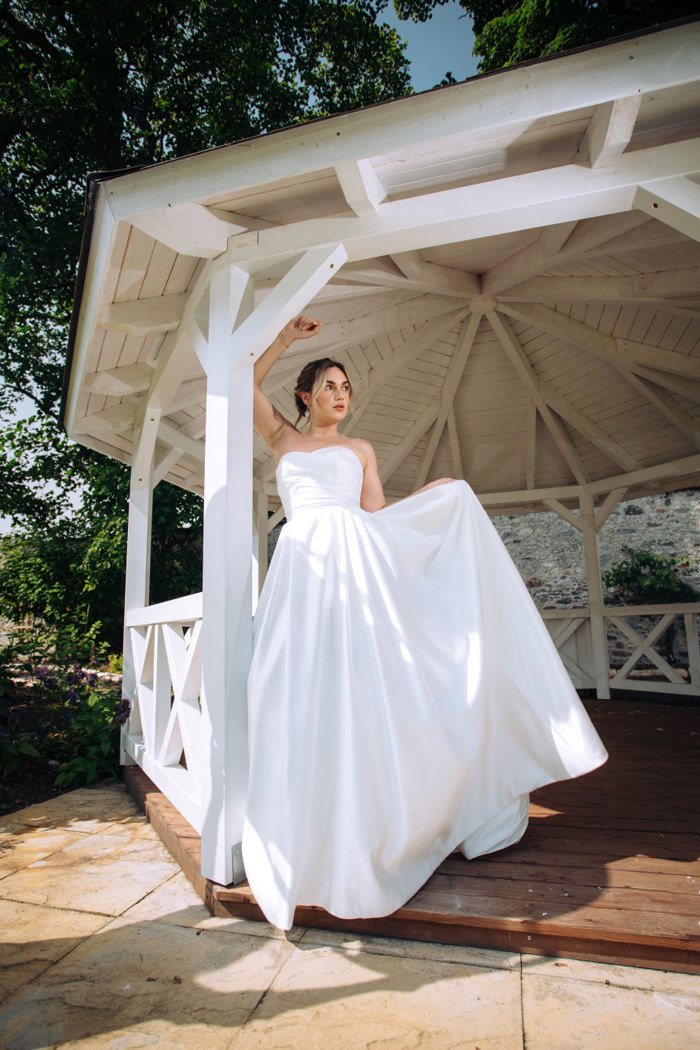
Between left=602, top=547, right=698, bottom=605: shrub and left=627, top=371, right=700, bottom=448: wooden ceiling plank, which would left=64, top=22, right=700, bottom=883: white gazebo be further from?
left=602, top=547, right=698, bottom=605: shrub

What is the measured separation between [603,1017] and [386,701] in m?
0.92

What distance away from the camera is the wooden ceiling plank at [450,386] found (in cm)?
481

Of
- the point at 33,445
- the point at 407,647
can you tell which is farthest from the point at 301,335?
the point at 33,445

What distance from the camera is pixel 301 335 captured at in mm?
2773

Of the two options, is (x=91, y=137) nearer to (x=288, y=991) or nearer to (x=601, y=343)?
(x=601, y=343)

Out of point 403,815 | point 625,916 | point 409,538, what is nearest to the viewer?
point 625,916

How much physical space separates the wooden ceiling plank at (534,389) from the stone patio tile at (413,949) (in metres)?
3.90

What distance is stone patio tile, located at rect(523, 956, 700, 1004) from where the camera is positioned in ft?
5.04

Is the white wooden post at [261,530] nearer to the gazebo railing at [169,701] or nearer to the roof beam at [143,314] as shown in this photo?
the gazebo railing at [169,701]

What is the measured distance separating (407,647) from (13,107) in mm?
11723

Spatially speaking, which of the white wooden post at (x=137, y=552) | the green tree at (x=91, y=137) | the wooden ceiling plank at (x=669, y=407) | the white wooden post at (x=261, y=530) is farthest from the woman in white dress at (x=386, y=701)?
the green tree at (x=91, y=137)

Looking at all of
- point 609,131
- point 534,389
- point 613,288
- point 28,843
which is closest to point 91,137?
point 534,389

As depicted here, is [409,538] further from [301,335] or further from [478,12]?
[478,12]

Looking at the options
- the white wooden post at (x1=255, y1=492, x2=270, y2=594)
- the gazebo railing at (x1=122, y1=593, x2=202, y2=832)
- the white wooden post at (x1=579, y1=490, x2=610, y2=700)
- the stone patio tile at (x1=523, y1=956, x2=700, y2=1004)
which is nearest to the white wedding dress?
the stone patio tile at (x1=523, y1=956, x2=700, y2=1004)
